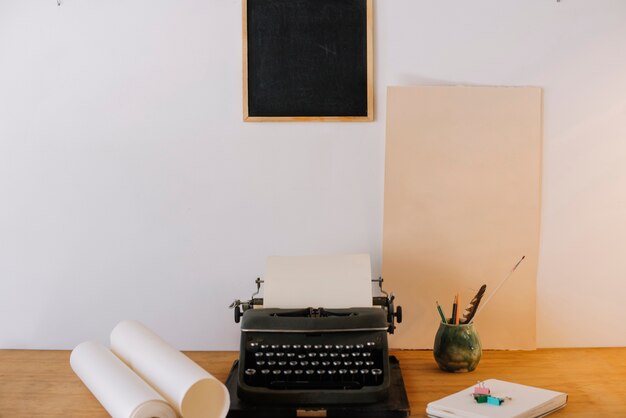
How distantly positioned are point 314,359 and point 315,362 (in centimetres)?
1

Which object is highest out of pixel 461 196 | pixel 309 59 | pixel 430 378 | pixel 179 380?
pixel 309 59

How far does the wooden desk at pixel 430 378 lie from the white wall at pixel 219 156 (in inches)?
5.2

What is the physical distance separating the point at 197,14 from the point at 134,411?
113 centimetres

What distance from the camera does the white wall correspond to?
2.00 metres

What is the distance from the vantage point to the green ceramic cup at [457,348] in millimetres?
1784

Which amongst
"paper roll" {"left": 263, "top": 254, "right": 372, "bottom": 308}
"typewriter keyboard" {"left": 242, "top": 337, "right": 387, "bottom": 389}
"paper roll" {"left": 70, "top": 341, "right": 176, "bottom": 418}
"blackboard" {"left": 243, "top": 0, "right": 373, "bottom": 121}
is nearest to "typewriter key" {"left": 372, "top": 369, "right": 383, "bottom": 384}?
"typewriter keyboard" {"left": 242, "top": 337, "right": 387, "bottom": 389}

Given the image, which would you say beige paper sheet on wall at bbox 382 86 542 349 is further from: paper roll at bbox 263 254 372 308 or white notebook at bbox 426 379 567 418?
white notebook at bbox 426 379 567 418

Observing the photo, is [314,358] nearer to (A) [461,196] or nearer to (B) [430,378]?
(B) [430,378]

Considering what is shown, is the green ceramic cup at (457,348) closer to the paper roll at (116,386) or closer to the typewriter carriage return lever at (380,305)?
the typewriter carriage return lever at (380,305)

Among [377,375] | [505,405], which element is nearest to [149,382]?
[377,375]

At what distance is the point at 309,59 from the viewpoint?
199cm

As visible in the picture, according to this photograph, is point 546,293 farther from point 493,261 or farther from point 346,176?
point 346,176

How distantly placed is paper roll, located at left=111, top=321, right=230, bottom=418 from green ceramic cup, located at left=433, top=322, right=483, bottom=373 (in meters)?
0.60

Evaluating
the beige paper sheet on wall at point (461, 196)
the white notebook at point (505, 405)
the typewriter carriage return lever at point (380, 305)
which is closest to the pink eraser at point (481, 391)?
the white notebook at point (505, 405)
